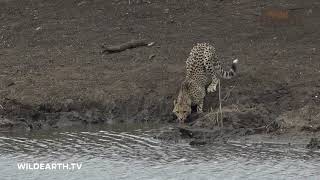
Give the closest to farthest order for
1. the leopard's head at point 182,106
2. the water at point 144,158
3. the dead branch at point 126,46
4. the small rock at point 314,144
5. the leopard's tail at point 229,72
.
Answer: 1. the water at point 144,158
2. the small rock at point 314,144
3. the leopard's head at point 182,106
4. the leopard's tail at point 229,72
5. the dead branch at point 126,46

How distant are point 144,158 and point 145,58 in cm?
608

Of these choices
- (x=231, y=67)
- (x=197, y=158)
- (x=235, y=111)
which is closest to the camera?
(x=197, y=158)

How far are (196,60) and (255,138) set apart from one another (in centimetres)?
338

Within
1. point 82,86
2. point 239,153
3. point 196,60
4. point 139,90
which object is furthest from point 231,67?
point 239,153

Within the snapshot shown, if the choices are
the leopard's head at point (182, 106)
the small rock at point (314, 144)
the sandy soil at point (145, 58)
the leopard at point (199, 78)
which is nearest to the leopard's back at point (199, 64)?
the leopard at point (199, 78)

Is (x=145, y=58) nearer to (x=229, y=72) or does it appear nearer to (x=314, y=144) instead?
(x=229, y=72)

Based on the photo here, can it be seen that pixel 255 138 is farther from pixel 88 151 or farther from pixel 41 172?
pixel 41 172

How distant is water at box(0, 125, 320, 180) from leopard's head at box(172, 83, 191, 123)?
2.61 feet

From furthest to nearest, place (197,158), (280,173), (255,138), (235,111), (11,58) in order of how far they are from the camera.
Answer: (11,58) → (235,111) → (255,138) → (197,158) → (280,173)

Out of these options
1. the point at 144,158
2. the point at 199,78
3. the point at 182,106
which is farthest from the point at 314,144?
the point at 199,78

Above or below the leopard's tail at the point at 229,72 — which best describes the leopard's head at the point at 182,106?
below

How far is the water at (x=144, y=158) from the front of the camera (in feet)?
37.3

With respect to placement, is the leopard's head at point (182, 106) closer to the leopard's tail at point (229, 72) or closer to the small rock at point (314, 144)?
the leopard's tail at point (229, 72)

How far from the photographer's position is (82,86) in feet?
54.6
